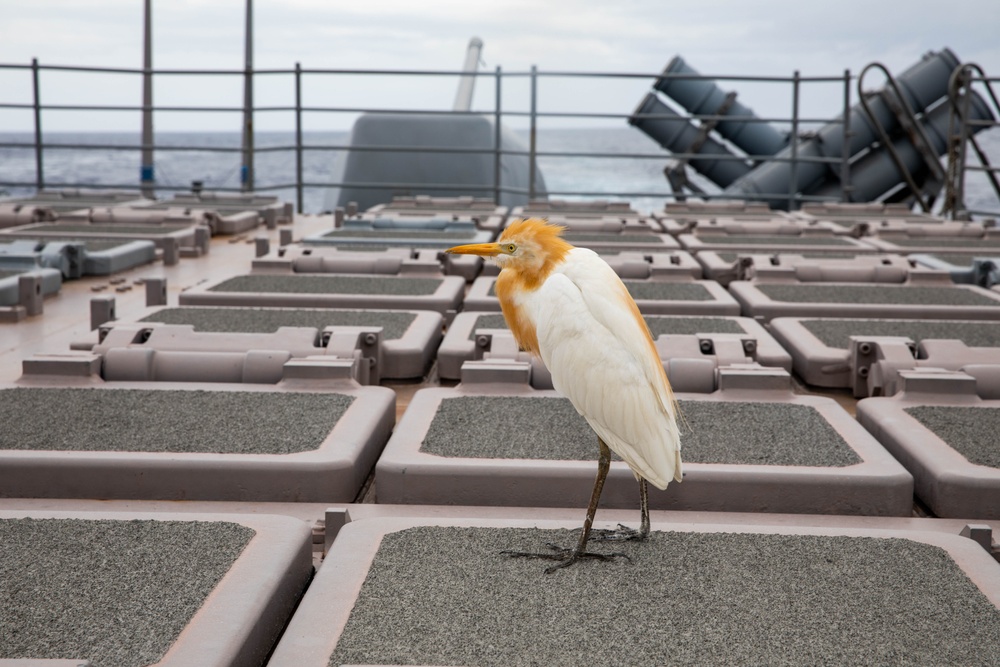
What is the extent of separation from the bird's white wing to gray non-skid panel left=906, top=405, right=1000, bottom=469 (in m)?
0.81

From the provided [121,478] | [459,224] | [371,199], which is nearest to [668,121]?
[371,199]

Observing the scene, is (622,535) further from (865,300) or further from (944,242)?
(944,242)

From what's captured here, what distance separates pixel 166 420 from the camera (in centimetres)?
224

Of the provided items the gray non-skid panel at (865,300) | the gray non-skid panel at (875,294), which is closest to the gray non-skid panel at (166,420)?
the gray non-skid panel at (865,300)

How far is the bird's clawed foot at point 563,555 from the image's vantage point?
1.58 meters

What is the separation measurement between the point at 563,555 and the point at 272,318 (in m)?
2.02

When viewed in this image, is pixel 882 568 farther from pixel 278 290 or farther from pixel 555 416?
pixel 278 290

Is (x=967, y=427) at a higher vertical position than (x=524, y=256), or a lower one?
lower

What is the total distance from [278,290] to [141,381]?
4.24ft

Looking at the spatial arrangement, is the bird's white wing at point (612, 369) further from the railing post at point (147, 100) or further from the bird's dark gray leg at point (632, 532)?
the railing post at point (147, 100)

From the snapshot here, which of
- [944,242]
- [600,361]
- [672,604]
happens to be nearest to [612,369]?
[600,361]

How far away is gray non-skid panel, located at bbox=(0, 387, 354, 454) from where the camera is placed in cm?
208

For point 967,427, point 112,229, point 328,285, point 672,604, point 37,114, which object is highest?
point 37,114

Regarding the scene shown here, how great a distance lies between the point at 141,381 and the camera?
104 inches
